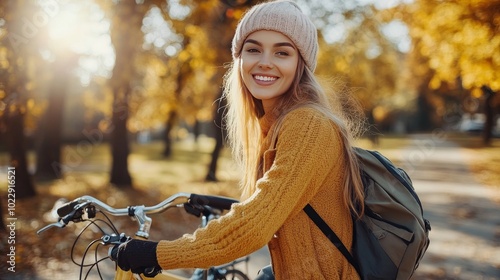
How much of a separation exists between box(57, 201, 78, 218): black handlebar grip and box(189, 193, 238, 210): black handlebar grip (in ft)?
2.16

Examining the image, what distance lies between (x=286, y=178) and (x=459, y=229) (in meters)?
7.77

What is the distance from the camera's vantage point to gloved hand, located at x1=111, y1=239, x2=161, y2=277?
5.61 feet

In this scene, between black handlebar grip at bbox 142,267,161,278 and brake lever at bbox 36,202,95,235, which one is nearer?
black handlebar grip at bbox 142,267,161,278

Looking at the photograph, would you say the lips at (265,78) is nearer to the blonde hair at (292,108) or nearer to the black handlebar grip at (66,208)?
the blonde hair at (292,108)

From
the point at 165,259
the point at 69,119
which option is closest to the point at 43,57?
the point at 165,259

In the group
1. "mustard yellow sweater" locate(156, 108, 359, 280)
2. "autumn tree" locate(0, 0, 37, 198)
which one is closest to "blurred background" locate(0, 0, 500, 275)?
"autumn tree" locate(0, 0, 37, 198)

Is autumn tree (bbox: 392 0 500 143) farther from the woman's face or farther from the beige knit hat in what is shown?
the woman's face

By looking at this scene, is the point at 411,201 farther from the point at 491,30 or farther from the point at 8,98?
the point at 491,30

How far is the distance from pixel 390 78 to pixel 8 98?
2765 cm

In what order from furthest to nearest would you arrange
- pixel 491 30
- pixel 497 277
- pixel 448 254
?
pixel 491 30, pixel 448 254, pixel 497 277

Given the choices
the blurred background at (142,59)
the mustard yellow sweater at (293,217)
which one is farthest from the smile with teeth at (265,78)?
the blurred background at (142,59)

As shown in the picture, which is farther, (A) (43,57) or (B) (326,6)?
(B) (326,6)

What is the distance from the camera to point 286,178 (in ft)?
5.52

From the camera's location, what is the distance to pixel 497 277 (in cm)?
570
